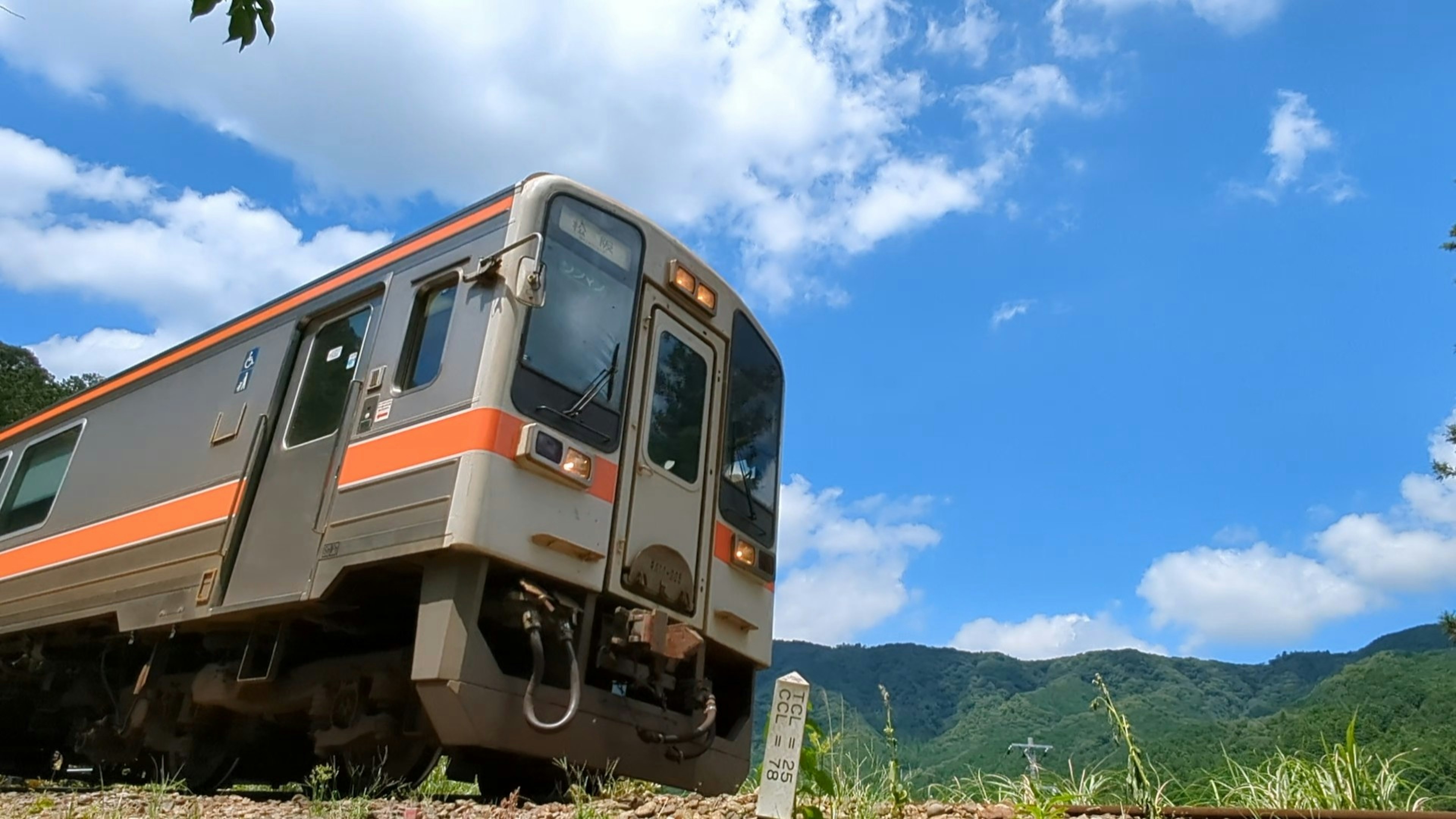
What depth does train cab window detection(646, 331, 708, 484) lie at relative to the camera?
498cm

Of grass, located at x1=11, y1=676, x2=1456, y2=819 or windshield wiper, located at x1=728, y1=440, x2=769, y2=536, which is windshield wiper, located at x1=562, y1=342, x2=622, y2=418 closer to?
windshield wiper, located at x1=728, y1=440, x2=769, y2=536

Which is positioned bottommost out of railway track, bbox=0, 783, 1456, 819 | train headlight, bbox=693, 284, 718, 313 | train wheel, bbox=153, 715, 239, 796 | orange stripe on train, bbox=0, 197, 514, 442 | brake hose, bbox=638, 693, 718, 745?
railway track, bbox=0, 783, 1456, 819

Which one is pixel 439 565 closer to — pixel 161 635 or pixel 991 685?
pixel 161 635

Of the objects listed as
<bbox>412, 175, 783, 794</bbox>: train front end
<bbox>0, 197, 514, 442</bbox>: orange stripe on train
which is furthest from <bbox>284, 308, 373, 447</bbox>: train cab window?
<bbox>412, 175, 783, 794</bbox>: train front end

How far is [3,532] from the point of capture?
758cm

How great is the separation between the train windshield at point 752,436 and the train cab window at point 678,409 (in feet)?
0.75

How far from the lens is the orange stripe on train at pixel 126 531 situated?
5191mm

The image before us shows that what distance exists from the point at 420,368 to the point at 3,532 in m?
5.08

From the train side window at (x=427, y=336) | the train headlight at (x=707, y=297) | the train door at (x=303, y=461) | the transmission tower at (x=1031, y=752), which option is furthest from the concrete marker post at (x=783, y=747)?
the train headlight at (x=707, y=297)

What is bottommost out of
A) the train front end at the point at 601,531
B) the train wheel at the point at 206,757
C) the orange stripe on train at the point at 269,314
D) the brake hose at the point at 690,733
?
the train wheel at the point at 206,757

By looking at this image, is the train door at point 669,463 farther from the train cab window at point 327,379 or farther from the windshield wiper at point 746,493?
the train cab window at point 327,379

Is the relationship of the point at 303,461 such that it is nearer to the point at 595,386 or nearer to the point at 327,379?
the point at 327,379

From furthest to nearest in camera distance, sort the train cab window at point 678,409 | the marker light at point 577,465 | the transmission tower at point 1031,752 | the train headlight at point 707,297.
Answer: the train headlight at point 707,297 < the train cab window at point 678,409 < the marker light at point 577,465 < the transmission tower at point 1031,752

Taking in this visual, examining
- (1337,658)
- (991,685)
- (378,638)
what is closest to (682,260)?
(378,638)
